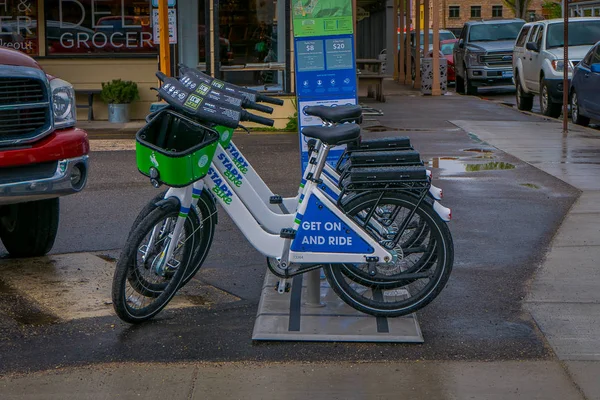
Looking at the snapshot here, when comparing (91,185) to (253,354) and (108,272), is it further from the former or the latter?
(253,354)

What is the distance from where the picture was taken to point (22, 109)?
6.53 meters

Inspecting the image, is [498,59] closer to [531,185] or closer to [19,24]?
[19,24]

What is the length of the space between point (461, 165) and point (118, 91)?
7.29 m

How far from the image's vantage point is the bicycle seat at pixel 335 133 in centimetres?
537

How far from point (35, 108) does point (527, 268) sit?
140 inches

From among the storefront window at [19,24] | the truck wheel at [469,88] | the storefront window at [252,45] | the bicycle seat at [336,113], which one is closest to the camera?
the bicycle seat at [336,113]

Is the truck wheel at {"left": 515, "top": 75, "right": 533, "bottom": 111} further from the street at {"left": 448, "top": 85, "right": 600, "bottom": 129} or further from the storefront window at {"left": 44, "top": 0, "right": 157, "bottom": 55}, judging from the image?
the storefront window at {"left": 44, "top": 0, "right": 157, "bottom": 55}

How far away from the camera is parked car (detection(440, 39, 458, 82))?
30.3 metres

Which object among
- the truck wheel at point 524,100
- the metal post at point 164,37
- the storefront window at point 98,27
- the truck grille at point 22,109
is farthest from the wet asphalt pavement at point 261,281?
the truck wheel at point 524,100

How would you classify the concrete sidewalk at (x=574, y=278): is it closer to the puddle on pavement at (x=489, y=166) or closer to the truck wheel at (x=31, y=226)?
the puddle on pavement at (x=489, y=166)

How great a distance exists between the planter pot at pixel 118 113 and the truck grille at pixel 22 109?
10.6 metres

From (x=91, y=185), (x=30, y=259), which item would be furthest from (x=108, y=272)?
(x=91, y=185)

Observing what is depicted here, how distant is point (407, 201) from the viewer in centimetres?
541

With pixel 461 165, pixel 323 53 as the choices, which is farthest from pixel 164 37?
pixel 323 53
